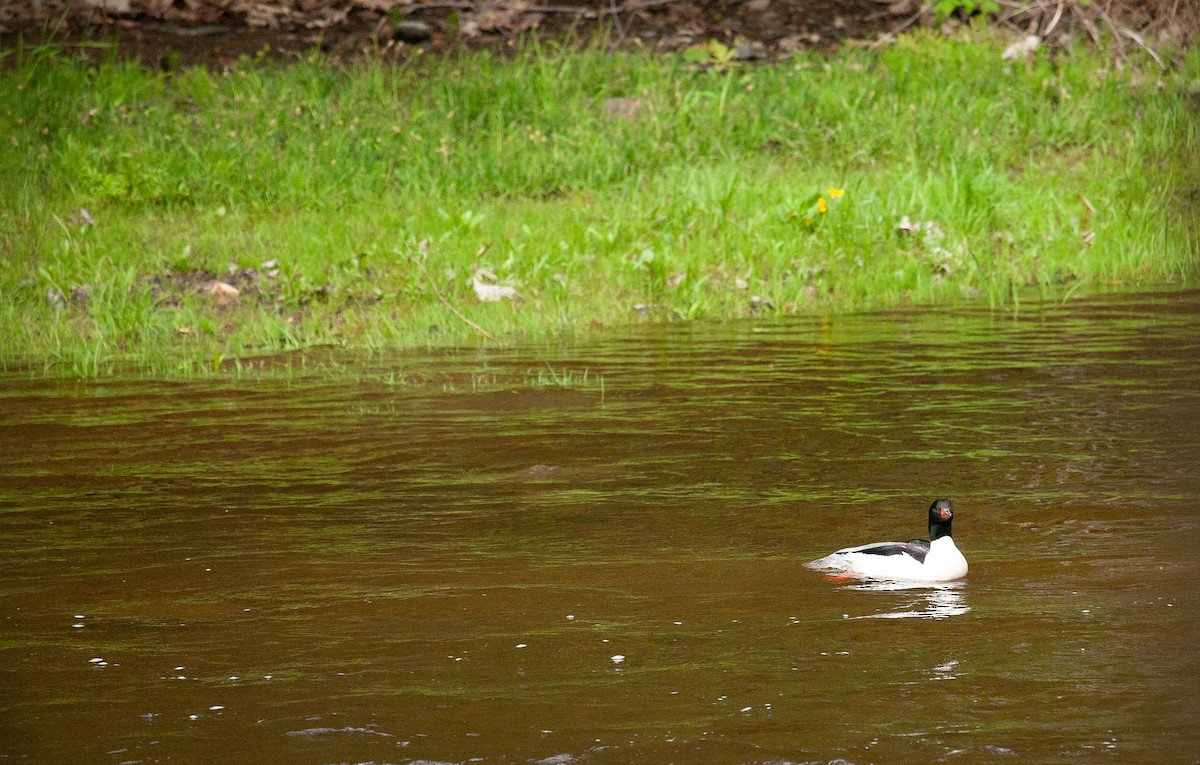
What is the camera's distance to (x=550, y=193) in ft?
41.9

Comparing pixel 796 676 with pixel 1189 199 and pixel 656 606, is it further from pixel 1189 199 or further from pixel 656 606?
pixel 1189 199

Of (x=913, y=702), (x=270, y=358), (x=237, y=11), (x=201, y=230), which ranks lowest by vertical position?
(x=913, y=702)

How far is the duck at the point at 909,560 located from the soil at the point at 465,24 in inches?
→ 420

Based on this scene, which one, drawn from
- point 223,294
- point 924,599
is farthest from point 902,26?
point 924,599

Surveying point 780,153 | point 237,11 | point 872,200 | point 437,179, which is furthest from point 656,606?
point 237,11

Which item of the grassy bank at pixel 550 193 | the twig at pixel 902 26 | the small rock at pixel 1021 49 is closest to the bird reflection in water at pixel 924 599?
the grassy bank at pixel 550 193

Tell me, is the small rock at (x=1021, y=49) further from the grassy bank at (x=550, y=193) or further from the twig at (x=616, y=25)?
the twig at (x=616, y=25)

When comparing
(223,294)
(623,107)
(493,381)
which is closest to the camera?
(493,381)

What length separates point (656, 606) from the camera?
4898 mm

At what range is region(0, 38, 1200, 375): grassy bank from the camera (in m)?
10.6

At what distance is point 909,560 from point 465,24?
1221 centimetres

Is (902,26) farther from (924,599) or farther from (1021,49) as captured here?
(924,599)

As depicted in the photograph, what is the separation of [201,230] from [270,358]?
2.48 meters

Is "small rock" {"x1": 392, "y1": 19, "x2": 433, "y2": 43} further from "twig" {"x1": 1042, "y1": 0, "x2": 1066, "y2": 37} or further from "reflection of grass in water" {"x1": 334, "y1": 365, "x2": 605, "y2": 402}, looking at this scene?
"reflection of grass in water" {"x1": 334, "y1": 365, "x2": 605, "y2": 402}
